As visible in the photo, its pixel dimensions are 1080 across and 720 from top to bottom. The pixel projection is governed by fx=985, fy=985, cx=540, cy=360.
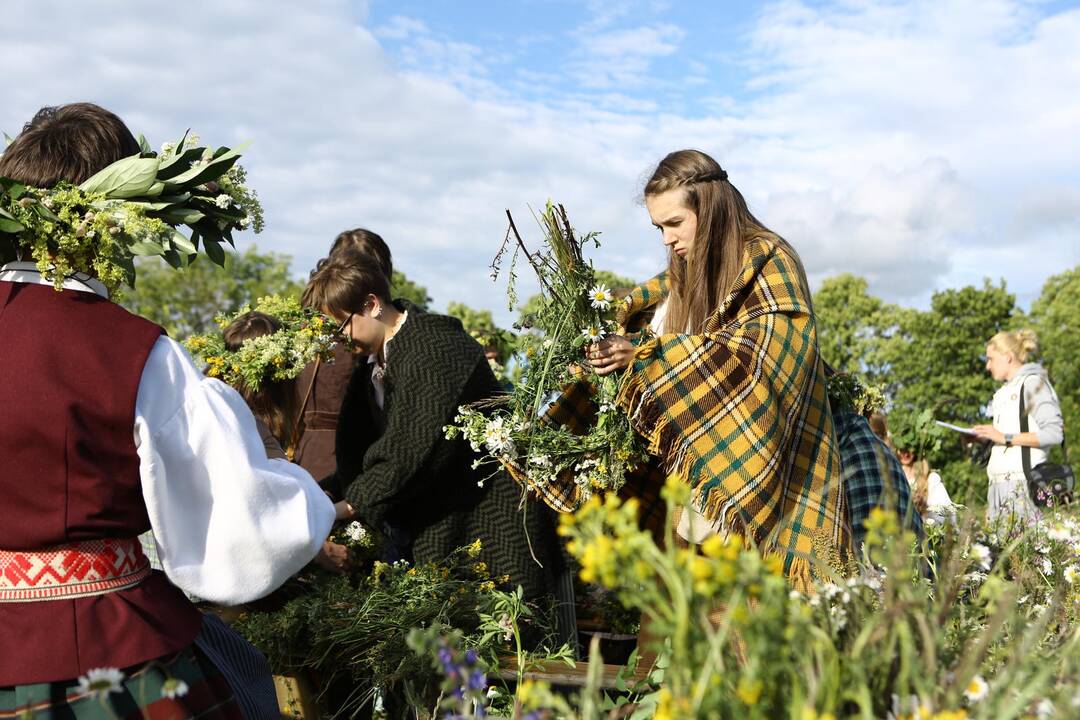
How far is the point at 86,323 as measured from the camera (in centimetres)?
182

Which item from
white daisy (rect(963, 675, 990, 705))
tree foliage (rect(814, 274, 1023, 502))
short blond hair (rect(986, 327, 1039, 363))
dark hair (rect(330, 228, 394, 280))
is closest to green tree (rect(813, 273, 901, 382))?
tree foliage (rect(814, 274, 1023, 502))

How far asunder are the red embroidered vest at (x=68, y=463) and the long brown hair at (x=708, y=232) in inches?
64.3

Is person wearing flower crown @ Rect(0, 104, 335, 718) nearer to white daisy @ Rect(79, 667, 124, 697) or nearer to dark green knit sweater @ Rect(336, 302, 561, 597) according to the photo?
white daisy @ Rect(79, 667, 124, 697)

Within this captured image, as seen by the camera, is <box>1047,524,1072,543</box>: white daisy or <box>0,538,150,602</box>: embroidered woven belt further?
<box>1047,524,1072,543</box>: white daisy

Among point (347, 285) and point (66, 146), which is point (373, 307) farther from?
point (66, 146)

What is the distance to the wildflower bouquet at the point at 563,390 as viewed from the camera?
267 cm

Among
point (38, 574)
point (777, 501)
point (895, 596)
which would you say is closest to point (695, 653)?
point (895, 596)

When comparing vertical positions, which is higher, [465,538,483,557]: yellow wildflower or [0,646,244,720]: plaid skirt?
[0,646,244,720]: plaid skirt

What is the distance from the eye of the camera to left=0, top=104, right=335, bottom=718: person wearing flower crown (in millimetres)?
1733

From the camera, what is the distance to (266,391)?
12.6 feet

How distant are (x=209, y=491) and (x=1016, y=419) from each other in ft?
20.7

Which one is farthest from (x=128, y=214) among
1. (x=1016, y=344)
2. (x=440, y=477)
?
(x=1016, y=344)

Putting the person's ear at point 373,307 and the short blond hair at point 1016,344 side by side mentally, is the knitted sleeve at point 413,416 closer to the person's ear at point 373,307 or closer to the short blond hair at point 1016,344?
the person's ear at point 373,307

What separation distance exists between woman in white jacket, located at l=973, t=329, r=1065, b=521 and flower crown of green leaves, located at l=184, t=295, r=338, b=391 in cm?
485
